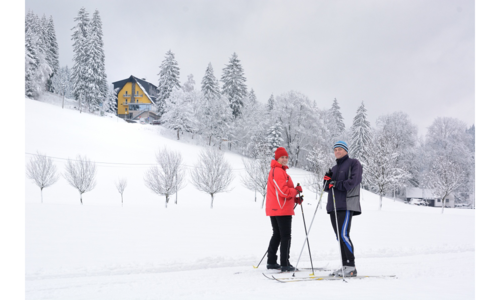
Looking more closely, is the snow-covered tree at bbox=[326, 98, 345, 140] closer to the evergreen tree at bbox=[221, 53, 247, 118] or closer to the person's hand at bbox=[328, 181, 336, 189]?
the evergreen tree at bbox=[221, 53, 247, 118]

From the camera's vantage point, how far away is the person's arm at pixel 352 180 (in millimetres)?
4410

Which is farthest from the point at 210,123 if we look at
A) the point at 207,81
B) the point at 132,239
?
the point at 132,239

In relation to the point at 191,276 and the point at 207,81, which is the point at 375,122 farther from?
the point at 191,276

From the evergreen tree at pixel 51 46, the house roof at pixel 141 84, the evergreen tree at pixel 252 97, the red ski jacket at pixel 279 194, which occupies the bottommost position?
the red ski jacket at pixel 279 194

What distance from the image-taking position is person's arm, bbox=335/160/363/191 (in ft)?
14.5

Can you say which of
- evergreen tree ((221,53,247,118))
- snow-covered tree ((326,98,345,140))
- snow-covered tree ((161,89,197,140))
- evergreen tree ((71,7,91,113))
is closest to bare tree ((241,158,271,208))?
snow-covered tree ((161,89,197,140))

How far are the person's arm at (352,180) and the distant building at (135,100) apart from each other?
186 feet

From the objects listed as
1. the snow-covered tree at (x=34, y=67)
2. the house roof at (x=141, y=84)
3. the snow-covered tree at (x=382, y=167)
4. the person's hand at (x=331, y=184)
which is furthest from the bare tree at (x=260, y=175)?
the house roof at (x=141, y=84)

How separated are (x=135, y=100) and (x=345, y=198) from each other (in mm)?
61182

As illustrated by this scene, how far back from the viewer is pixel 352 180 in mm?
4414

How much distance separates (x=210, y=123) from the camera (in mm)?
41094

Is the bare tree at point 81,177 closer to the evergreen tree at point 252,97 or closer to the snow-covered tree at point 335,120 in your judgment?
the evergreen tree at point 252,97

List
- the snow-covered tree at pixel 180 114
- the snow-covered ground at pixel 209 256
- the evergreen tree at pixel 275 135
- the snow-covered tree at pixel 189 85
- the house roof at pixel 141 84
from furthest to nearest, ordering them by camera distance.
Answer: the house roof at pixel 141 84, the snow-covered tree at pixel 189 85, the snow-covered tree at pixel 180 114, the evergreen tree at pixel 275 135, the snow-covered ground at pixel 209 256

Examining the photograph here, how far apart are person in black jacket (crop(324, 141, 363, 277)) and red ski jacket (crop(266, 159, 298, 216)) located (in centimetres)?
58
